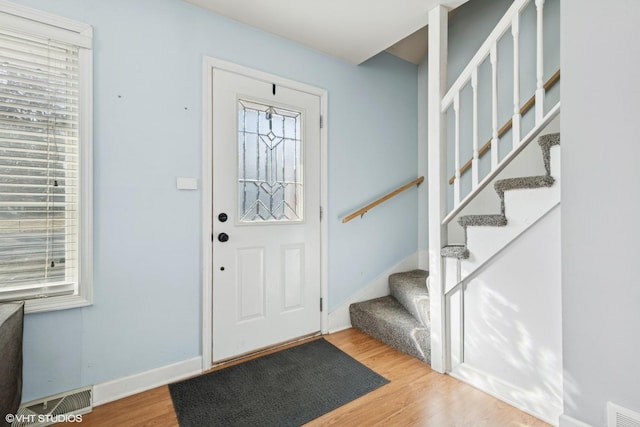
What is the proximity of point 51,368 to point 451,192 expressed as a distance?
3235 millimetres

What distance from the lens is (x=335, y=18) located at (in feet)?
6.80

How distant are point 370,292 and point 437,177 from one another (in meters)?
1.35

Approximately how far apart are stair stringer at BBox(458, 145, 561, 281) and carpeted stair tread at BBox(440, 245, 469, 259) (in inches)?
1.2

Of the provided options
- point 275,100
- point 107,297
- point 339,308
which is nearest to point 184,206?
point 107,297

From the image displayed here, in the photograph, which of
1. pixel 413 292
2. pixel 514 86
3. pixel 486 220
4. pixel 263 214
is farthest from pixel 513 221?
pixel 263 214

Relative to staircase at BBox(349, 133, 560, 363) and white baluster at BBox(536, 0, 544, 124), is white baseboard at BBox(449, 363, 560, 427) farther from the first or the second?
white baluster at BBox(536, 0, 544, 124)

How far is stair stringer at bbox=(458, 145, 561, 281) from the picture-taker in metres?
1.48

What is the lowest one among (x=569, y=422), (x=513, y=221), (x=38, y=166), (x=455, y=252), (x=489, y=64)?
(x=569, y=422)

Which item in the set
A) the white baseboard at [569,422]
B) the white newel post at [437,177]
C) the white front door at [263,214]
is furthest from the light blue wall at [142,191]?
the white baseboard at [569,422]

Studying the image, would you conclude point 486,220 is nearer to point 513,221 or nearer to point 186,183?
point 513,221

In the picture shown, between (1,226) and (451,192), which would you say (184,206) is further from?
(451,192)

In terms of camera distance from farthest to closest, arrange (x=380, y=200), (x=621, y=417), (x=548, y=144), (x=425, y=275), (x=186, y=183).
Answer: (x=425, y=275) → (x=380, y=200) → (x=186, y=183) → (x=548, y=144) → (x=621, y=417)

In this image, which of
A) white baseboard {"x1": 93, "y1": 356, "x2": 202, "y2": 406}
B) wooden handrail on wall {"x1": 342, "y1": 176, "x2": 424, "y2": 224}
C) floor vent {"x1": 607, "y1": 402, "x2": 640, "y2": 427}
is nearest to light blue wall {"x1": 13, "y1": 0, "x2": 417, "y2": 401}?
white baseboard {"x1": 93, "y1": 356, "x2": 202, "y2": 406}

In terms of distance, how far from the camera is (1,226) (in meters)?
1.49
